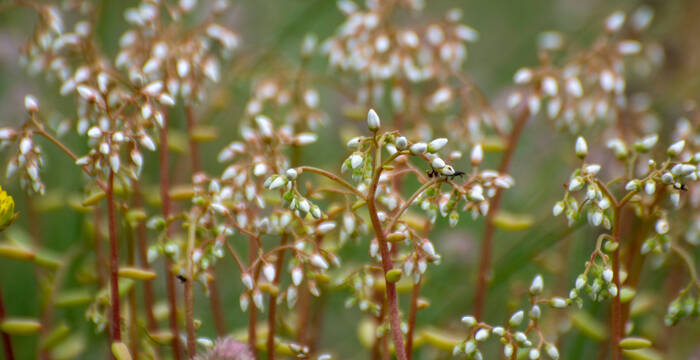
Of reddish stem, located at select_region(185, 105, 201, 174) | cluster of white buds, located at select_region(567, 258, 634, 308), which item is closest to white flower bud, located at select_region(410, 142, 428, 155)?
cluster of white buds, located at select_region(567, 258, 634, 308)

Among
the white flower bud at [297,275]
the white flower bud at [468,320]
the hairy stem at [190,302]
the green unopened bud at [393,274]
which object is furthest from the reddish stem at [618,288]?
the hairy stem at [190,302]

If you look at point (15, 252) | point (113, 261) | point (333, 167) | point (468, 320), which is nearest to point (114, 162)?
point (113, 261)

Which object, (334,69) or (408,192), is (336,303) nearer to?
(408,192)

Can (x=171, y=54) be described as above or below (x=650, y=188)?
above

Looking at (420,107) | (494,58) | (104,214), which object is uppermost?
(494,58)

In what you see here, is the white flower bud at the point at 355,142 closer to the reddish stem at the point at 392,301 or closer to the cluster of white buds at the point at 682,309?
the reddish stem at the point at 392,301

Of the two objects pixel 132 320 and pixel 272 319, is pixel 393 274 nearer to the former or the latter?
pixel 272 319

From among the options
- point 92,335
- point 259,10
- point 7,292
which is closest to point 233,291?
point 92,335

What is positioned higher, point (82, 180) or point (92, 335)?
point (82, 180)
